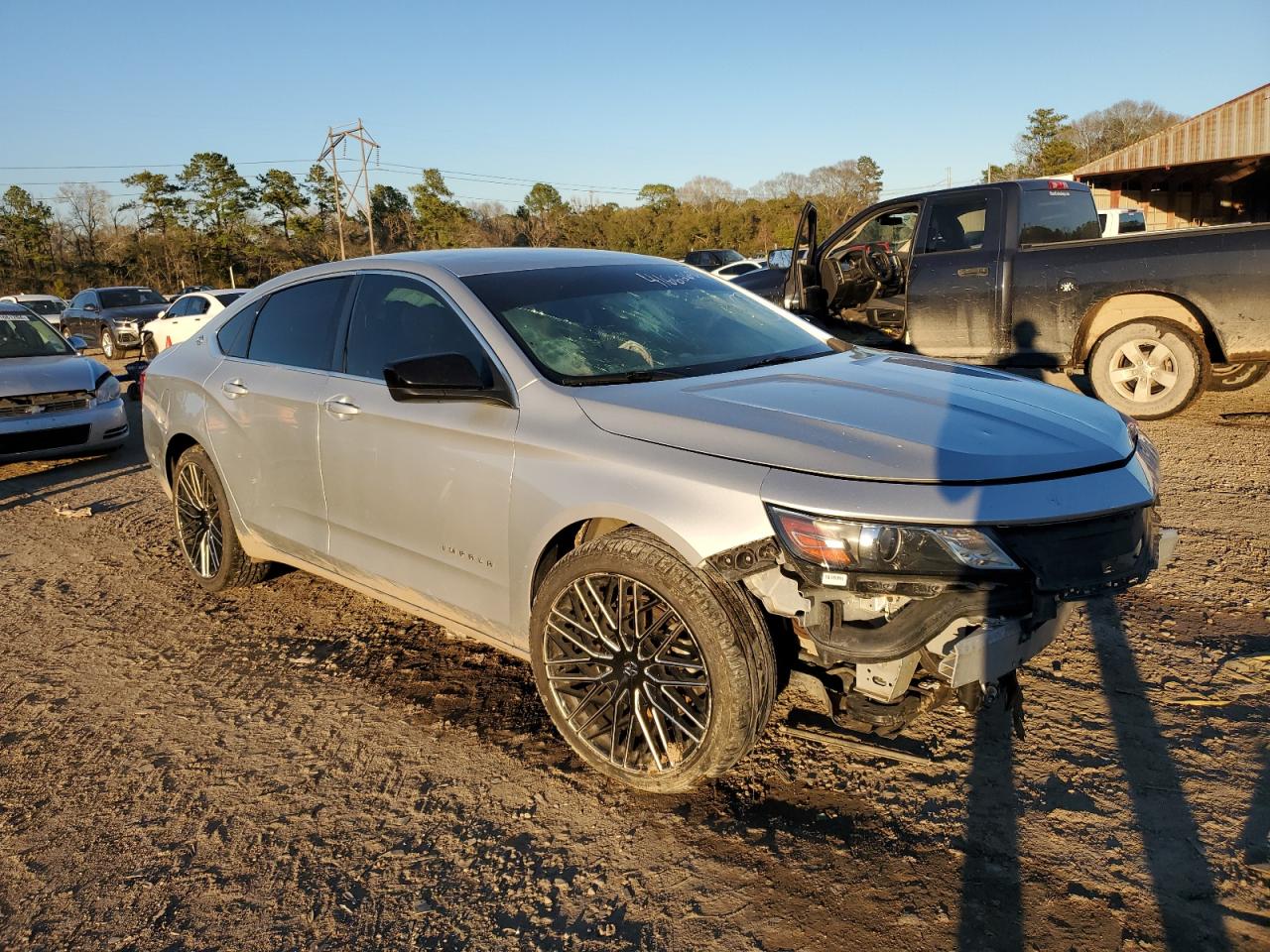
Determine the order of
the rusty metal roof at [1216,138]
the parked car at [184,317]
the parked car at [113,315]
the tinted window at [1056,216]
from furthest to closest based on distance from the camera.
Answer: the parked car at [113,315] < the rusty metal roof at [1216,138] < the parked car at [184,317] < the tinted window at [1056,216]

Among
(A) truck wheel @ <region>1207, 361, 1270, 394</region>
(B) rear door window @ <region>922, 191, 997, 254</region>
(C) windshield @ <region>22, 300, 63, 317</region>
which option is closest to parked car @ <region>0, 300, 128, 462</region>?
(B) rear door window @ <region>922, 191, 997, 254</region>

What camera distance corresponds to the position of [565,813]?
9.91 ft

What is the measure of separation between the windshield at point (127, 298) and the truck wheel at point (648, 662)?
76.7 ft

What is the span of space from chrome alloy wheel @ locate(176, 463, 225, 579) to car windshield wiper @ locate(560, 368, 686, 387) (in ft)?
8.35

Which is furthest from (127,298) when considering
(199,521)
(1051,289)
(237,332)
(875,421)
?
(875,421)

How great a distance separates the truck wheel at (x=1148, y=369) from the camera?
25.2 ft

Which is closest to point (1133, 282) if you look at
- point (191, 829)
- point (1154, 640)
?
point (1154, 640)

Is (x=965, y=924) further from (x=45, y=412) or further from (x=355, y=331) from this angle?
(x=45, y=412)

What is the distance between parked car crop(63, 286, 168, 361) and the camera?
21.1 m

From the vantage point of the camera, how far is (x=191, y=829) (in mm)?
3035

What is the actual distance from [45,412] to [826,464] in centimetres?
879

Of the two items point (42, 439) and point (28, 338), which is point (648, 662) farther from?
point (28, 338)

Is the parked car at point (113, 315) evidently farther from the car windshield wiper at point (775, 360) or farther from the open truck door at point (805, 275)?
the car windshield wiper at point (775, 360)

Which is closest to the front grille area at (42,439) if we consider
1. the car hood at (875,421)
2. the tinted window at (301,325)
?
the tinted window at (301,325)
